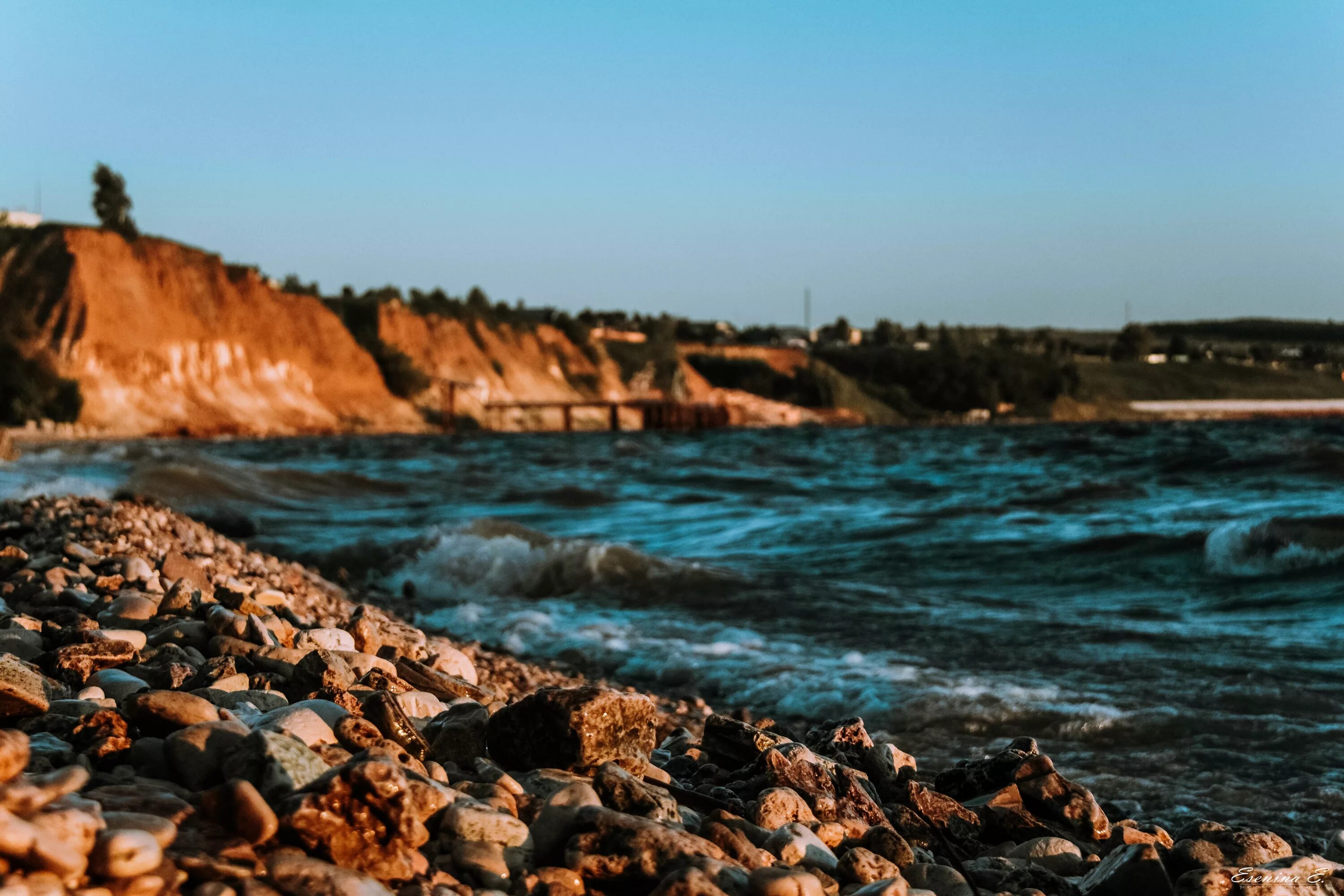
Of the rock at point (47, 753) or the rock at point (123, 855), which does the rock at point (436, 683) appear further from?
the rock at point (123, 855)

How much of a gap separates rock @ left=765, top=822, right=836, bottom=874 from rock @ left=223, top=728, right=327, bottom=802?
111cm

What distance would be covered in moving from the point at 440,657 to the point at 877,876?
8.52 feet

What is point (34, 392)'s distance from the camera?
43.7 meters

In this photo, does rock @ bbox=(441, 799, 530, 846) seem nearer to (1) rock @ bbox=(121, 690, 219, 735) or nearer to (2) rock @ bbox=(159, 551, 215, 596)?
(1) rock @ bbox=(121, 690, 219, 735)

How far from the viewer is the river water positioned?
563 cm

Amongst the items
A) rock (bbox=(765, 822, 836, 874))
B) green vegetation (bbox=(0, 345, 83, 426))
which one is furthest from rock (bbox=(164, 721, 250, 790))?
green vegetation (bbox=(0, 345, 83, 426))

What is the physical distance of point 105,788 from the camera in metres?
2.33

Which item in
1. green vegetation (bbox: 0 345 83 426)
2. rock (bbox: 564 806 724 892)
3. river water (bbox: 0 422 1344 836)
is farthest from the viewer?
green vegetation (bbox: 0 345 83 426)

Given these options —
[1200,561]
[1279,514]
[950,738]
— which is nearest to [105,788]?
[950,738]

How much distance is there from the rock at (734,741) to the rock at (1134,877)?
106 cm

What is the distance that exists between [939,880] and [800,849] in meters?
0.43

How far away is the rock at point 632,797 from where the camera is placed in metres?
2.79

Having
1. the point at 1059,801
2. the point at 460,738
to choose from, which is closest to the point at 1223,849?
the point at 1059,801

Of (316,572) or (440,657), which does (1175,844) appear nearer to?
(440,657)
